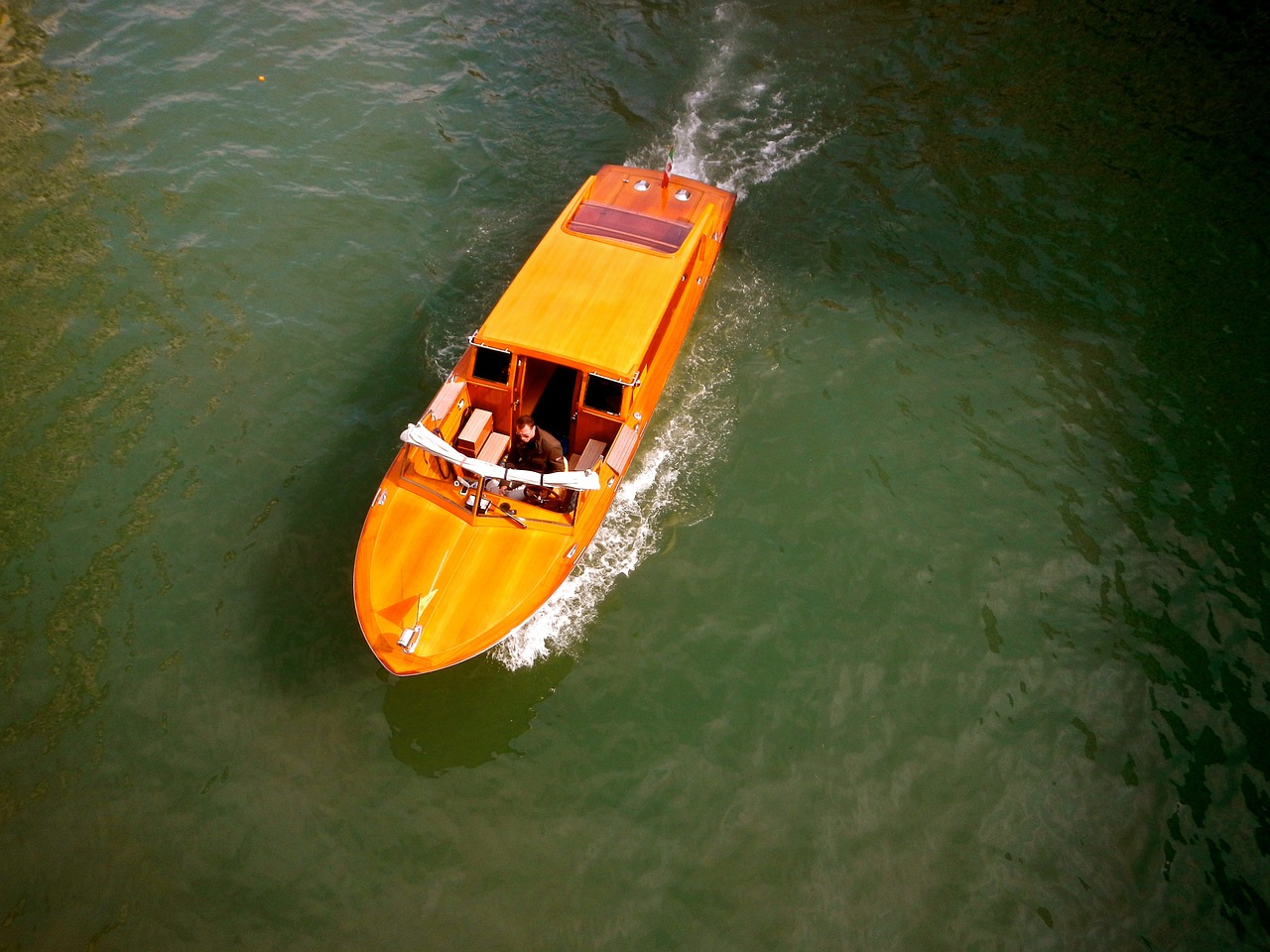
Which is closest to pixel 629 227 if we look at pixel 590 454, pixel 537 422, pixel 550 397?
pixel 550 397

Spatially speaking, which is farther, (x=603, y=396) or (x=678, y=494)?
(x=678, y=494)

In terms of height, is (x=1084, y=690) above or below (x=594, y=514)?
below

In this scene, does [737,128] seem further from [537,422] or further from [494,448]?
[494,448]

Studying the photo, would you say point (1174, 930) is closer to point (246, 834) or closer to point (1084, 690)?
point (1084, 690)

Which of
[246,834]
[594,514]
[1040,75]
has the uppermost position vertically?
[1040,75]

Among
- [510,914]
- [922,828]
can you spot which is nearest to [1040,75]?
[922,828]

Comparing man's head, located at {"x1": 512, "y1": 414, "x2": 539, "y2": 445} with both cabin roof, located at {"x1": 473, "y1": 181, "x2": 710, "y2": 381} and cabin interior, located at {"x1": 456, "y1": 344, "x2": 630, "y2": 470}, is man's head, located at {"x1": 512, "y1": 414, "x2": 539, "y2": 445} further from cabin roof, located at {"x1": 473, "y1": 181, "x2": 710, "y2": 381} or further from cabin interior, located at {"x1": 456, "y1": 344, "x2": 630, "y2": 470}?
cabin roof, located at {"x1": 473, "y1": 181, "x2": 710, "y2": 381}
